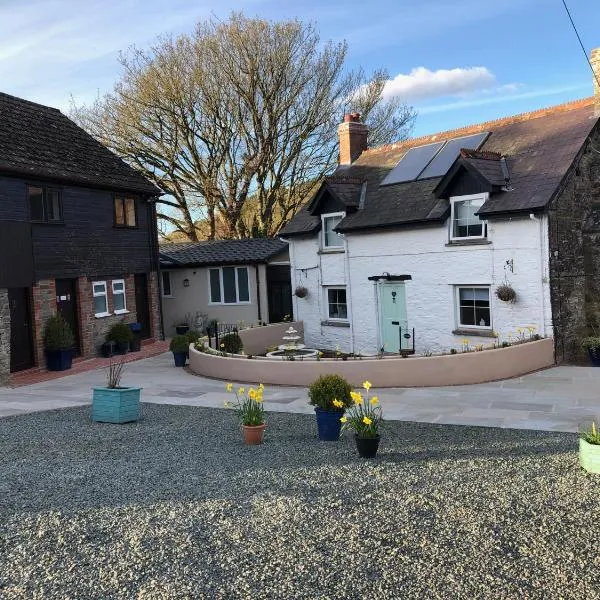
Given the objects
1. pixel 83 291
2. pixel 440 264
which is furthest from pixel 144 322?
pixel 440 264

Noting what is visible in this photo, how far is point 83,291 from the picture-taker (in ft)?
65.9

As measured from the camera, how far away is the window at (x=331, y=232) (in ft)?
69.7

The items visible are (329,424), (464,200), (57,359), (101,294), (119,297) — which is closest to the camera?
(329,424)

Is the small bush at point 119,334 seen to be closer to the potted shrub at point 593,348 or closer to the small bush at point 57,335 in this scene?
the small bush at point 57,335

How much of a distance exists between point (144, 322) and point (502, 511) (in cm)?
1914

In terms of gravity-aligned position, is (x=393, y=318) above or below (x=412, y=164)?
below

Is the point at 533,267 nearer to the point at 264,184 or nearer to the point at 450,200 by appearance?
the point at 450,200

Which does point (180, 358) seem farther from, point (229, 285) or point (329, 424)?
point (329, 424)

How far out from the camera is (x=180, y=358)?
18203 mm

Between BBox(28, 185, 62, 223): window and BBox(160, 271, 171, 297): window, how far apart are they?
8575mm

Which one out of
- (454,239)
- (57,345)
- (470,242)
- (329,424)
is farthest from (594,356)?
(57,345)

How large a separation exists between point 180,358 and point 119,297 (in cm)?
521

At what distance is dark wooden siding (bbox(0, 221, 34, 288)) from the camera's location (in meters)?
16.9

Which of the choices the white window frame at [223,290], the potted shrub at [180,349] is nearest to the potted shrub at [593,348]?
the potted shrub at [180,349]
